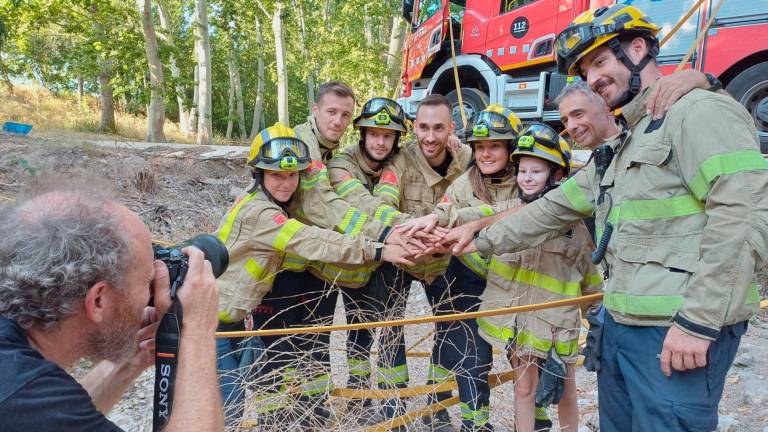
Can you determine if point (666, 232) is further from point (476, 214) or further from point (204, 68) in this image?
point (204, 68)

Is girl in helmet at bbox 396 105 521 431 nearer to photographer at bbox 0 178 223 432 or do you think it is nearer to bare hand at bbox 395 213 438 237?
bare hand at bbox 395 213 438 237

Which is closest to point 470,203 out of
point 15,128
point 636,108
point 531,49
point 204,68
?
point 636,108

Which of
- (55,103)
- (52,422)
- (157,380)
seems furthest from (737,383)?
(55,103)

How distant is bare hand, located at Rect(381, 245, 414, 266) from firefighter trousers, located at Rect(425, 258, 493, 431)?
268 millimetres

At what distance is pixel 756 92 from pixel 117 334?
677 centimetres

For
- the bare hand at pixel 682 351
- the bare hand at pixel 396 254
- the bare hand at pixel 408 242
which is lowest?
the bare hand at pixel 682 351

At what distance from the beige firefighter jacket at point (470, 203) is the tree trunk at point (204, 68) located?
1224cm

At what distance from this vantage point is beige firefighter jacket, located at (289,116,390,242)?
2982 millimetres

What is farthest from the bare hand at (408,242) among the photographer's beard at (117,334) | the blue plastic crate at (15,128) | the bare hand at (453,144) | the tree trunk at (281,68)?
the tree trunk at (281,68)

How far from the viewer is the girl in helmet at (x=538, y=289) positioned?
2.66m

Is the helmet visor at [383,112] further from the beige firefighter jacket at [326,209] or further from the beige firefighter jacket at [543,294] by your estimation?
the beige firefighter jacket at [543,294]

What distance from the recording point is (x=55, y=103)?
28.4 metres

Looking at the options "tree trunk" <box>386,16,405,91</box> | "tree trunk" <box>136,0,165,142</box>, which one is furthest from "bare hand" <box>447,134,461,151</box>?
"tree trunk" <box>386,16,405,91</box>

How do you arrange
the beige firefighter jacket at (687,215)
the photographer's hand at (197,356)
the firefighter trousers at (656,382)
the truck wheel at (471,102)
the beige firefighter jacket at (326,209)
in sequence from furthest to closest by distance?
the truck wheel at (471,102)
the beige firefighter jacket at (326,209)
the firefighter trousers at (656,382)
the beige firefighter jacket at (687,215)
the photographer's hand at (197,356)
